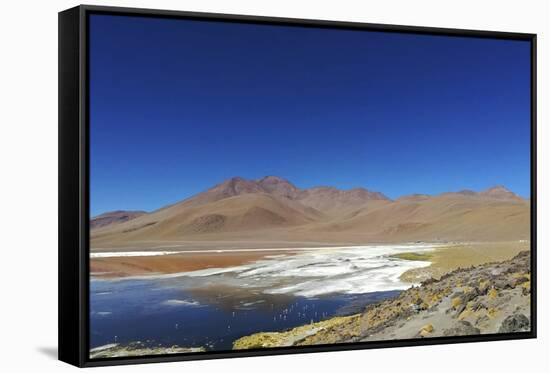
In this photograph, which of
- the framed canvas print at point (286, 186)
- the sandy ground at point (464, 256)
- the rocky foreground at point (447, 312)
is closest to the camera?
the framed canvas print at point (286, 186)

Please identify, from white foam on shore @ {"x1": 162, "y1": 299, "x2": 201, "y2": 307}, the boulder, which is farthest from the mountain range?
the boulder

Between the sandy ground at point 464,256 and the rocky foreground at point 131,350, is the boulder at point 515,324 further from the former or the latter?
the rocky foreground at point 131,350

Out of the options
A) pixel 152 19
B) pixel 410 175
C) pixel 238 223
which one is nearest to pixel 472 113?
pixel 410 175

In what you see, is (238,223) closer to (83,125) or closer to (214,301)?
(214,301)

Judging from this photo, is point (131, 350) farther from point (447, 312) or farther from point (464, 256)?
point (464, 256)

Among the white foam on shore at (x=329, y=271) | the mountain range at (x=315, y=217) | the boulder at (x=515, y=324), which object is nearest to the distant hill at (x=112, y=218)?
the mountain range at (x=315, y=217)

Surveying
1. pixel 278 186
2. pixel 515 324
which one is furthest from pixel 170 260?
pixel 515 324
